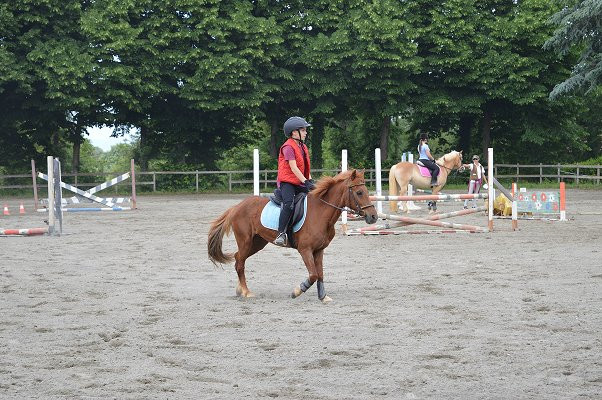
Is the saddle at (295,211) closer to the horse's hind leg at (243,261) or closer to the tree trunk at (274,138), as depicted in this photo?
the horse's hind leg at (243,261)

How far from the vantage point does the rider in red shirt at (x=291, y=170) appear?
1188 cm

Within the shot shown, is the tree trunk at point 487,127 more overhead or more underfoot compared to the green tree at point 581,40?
more underfoot

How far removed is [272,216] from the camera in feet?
39.6

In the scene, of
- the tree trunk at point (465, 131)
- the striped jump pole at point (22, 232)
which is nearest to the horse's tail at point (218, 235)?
the striped jump pole at point (22, 232)

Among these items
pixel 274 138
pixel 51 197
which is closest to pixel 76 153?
pixel 274 138

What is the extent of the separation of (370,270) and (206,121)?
31.6 metres

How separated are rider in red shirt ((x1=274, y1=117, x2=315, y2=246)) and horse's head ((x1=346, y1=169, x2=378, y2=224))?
495 millimetres

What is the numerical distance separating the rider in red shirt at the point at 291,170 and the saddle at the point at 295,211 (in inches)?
2.7

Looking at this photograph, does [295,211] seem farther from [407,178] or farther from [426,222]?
[407,178]

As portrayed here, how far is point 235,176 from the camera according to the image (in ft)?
149

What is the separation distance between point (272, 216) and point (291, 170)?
0.61 metres

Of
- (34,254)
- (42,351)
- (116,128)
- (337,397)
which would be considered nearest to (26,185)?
(116,128)

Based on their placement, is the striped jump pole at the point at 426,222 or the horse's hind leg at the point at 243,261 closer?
the horse's hind leg at the point at 243,261

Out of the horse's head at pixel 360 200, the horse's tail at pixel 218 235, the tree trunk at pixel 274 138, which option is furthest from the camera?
the tree trunk at pixel 274 138
